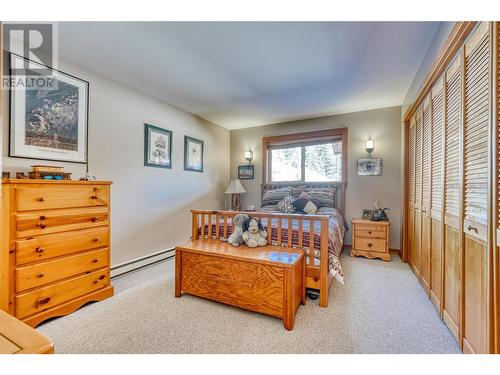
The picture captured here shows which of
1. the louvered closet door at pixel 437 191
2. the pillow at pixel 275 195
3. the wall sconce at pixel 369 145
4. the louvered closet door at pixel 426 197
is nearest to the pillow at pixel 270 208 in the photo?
the pillow at pixel 275 195

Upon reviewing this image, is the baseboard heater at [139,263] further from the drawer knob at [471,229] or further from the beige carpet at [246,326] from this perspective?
the drawer knob at [471,229]

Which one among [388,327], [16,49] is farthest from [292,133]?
[16,49]

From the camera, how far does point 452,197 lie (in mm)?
1583

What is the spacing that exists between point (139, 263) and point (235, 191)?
210 cm

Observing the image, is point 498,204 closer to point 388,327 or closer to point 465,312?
point 465,312

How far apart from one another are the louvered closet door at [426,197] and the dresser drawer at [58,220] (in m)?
3.20

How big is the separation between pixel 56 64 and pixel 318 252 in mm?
3190

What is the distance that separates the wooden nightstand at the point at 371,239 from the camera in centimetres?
324

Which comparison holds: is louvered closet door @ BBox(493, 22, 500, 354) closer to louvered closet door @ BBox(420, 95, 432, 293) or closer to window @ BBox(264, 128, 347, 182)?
louvered closet door @ BBox(420, 95, 432, 293)

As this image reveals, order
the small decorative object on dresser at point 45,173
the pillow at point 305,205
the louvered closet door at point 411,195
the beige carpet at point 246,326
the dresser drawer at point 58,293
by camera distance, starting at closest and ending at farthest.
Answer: the beige carpet at point 246,326 → the dresser drawer at point 58,293 → the small decorative object on dresser at point 45,173 → the louvered closet door at point 411,195 → the pillow at point 305,205

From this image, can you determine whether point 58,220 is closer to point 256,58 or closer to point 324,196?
point 256,58

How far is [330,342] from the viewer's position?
4.97 feet

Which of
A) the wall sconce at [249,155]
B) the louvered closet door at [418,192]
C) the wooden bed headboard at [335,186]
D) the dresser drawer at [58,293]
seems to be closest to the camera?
the dresser drawer at [58,293]

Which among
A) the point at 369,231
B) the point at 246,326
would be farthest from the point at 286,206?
the point at 246,326
